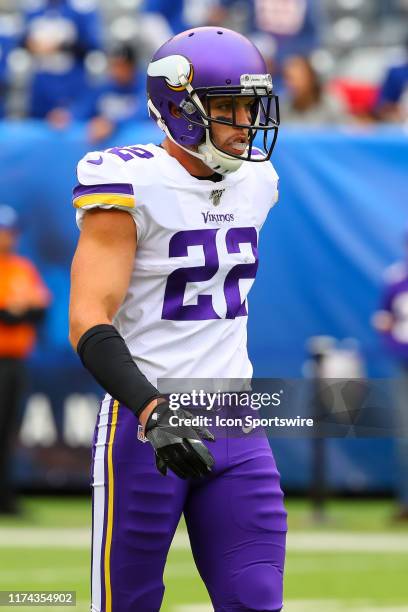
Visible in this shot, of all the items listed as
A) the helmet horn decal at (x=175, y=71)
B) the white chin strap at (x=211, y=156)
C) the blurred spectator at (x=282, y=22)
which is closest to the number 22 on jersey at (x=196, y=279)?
the white chin strap at (x=211, y=156)

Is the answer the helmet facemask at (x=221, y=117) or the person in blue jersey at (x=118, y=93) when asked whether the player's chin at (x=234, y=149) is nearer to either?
the helmet facemask at (x=221, y=117)

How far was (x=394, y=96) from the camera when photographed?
33.8 ft

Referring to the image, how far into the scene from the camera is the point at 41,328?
30.6 ft

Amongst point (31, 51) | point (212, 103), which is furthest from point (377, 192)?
point (212, 103)

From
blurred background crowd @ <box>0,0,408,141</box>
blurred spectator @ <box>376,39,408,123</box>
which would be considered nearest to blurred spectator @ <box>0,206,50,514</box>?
blurred background crowd @ <box>0,0,408,141</box>

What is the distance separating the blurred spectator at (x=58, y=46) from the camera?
10289 mm

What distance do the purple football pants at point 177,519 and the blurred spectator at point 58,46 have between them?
7217mm

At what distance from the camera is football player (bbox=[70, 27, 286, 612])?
3.18 m

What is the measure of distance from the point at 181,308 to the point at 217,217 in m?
0.24

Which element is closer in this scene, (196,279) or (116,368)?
(116,368)

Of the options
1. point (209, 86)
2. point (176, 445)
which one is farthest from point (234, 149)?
point (176, 445)

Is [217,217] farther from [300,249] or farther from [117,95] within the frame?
[117,95]

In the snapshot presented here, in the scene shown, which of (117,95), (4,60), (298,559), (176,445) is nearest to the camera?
(176,445)

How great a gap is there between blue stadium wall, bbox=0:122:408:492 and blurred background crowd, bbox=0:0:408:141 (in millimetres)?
347
